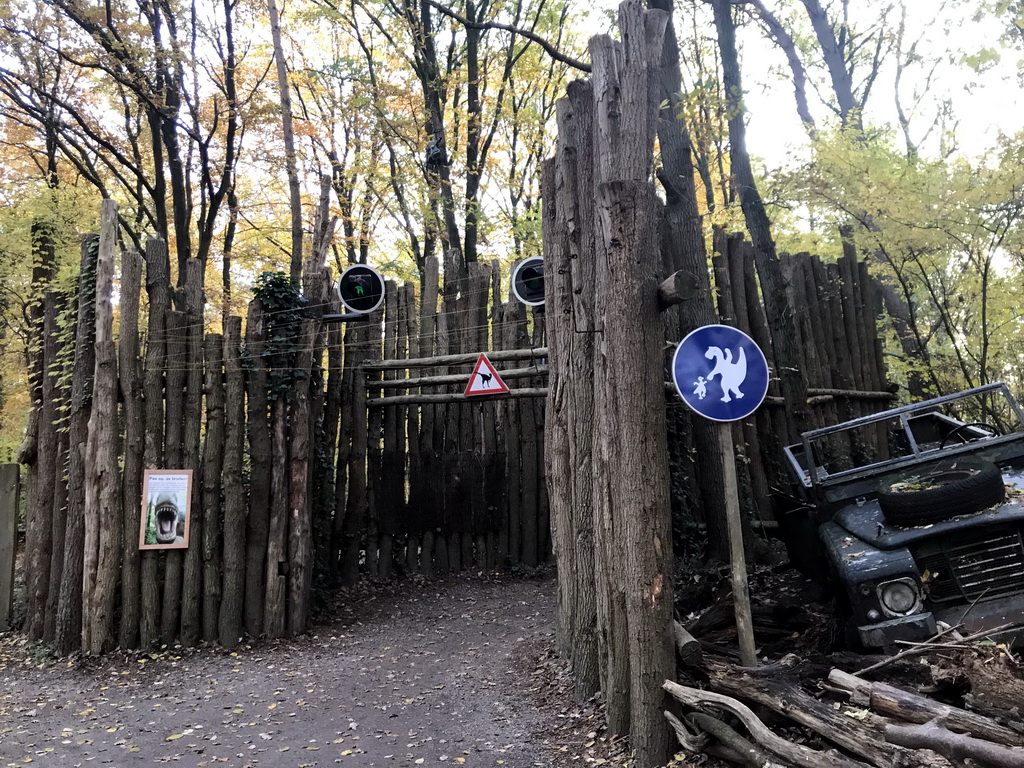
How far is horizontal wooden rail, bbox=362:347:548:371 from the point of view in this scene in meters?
9.91

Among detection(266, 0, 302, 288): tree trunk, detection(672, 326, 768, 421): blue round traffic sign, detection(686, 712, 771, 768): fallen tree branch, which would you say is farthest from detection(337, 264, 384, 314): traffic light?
detection(686, 712, 771, 768): fallen tree branch

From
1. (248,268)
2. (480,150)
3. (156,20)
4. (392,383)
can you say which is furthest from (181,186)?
(392,383)

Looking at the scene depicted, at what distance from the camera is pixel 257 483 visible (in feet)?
27.6

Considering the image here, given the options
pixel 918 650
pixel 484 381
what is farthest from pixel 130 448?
pixel 918 650

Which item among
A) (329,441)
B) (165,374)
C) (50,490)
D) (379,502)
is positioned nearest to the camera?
(165,374)

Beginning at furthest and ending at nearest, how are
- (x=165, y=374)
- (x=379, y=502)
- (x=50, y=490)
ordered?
(x=379, y=502) < (x=50, y=490) < (x=165, y=374)

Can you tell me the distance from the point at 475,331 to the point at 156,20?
10.0 meters

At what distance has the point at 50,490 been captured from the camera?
29.2 feet

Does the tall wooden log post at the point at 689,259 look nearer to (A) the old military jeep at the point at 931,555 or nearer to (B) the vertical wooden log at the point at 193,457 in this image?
(A) the old military jeep at the point at 931,555

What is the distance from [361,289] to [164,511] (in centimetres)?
362

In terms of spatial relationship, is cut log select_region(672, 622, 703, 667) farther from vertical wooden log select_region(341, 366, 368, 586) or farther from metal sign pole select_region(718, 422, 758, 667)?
vertical wooden log select_region(341, 366, 368, 586)

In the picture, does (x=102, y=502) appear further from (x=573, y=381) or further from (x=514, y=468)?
(x=573, y=381)

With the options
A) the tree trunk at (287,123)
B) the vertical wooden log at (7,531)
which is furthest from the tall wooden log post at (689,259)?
the vertical wooden log at (7,531)

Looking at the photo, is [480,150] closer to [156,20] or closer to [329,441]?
[156,20]
